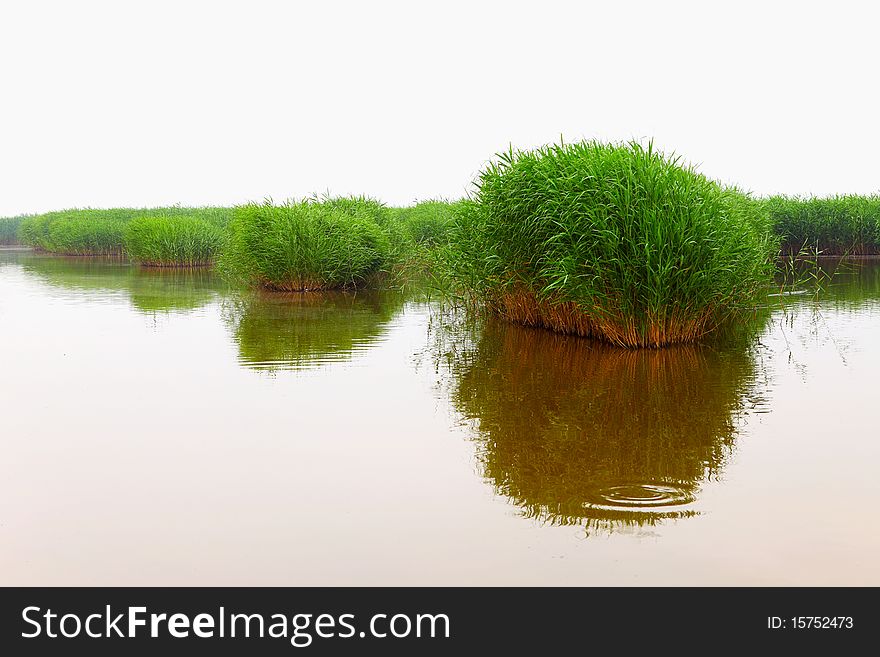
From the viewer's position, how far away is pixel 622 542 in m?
3.26

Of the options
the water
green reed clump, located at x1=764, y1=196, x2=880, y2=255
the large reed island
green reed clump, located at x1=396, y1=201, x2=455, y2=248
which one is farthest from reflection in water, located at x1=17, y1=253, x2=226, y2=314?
green reed clump, located at x1=764, y1=196, x2=880, y2=255

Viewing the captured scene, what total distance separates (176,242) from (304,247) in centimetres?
986

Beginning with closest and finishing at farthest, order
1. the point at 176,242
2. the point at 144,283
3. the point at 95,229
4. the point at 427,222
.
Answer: the point at 144,283 < the point at 427,222 < the point at 176,242 < the point at 95,229

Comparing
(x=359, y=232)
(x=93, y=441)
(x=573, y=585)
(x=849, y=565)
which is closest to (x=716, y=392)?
(x=849, y=565)

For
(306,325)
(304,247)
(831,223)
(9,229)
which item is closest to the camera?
(306,325)

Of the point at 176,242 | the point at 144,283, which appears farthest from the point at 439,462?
the point at 176,242

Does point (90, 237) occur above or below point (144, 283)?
above

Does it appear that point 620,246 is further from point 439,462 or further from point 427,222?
point 427,222

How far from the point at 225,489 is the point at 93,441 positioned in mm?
1319

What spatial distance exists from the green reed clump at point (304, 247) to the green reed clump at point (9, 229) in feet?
126

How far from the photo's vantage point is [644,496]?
381 centimetres

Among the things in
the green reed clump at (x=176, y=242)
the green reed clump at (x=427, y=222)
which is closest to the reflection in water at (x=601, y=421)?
the green reed clump at (x=427, y=222)

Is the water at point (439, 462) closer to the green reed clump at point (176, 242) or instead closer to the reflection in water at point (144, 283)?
the reflection in water at point (144, 283)
